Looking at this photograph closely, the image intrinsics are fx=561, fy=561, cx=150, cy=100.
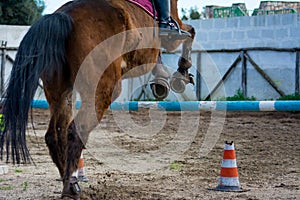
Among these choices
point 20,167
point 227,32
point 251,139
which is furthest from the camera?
point 227,32

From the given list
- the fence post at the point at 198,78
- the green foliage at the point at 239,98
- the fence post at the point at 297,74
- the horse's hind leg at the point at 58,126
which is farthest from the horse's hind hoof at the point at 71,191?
the fence post at the point at 198,78

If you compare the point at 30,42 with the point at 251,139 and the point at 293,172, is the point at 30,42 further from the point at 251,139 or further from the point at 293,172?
the point at 251,139

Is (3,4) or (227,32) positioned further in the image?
(3,4)

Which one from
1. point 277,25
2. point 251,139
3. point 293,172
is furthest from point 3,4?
point 293,172

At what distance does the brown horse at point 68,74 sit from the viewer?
16.7ft

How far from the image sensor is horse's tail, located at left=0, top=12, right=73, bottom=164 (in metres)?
5.06

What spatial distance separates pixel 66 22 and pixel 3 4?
74.6ft

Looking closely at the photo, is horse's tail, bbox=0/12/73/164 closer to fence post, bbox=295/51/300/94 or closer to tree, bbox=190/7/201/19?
fence post, bbox=295/51/300/94

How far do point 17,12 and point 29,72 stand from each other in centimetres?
2276

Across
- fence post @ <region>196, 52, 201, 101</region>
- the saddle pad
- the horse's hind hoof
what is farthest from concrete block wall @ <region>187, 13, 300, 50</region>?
the horse's hind hoof

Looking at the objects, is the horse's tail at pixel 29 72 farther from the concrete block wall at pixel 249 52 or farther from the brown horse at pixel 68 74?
the concrete block wall at pixel 249 52

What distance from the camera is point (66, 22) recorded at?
518 centimetres

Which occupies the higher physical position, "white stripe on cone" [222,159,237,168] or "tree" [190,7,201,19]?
"tree" [190,7,201,19]

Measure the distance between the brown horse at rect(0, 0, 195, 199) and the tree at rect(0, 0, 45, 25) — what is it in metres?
21.8
